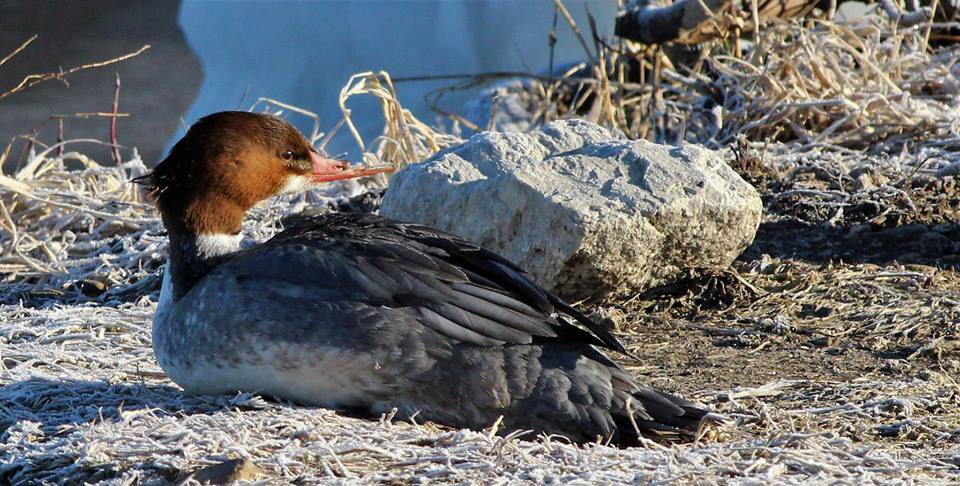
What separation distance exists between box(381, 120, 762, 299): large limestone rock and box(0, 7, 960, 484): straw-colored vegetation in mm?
141

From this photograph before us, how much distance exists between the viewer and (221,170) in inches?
123

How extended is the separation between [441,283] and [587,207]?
1.00 m

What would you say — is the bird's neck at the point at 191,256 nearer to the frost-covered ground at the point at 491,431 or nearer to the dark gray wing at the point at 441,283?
the dark gray wing at the point at 441,283

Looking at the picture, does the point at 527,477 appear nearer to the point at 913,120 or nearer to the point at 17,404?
the point at 17,404

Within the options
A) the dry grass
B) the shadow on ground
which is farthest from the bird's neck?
the dry grass

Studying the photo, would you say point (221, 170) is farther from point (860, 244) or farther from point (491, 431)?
point (860, 244)

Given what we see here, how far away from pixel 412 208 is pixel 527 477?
5.79ft

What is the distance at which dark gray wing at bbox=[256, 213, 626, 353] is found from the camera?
279cm

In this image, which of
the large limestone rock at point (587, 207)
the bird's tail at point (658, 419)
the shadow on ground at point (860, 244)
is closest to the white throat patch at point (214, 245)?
the large limestone rock at point (587, 207)

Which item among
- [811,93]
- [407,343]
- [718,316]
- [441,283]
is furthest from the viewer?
[811,93]

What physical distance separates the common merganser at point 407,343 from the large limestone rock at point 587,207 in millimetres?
826

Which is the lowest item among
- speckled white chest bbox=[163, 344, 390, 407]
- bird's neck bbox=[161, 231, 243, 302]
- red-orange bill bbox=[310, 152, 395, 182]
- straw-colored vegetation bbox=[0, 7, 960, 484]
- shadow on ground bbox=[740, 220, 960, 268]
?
shadow on ground bbox=[740, 220, 960, 268]

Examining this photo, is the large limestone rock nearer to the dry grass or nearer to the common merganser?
the common merganser

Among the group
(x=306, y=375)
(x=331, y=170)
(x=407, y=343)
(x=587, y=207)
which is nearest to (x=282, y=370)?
(x=306, y=375)
